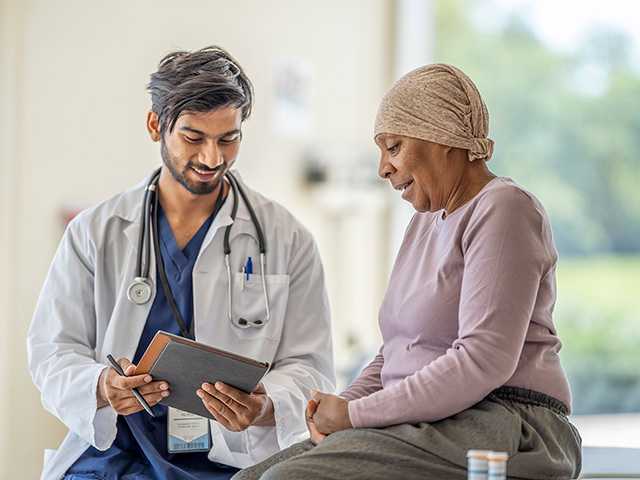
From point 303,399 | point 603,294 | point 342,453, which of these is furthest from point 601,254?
point 342,453

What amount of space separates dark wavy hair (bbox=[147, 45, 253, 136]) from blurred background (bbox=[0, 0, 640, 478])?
130 centimetres

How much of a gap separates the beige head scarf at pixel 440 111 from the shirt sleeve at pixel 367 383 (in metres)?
0.45

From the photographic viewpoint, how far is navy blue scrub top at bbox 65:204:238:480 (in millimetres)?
2297

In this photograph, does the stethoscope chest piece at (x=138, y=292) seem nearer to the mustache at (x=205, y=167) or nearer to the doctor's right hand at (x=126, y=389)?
the doctor's right hand at (x=126, y=389)

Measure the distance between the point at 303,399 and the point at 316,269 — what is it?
0.32m

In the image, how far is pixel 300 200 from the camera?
575 cm

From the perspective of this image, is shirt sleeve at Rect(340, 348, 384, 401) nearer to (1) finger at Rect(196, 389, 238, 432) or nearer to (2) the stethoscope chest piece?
(1) finger at Rect(196, 389, 238, 432)

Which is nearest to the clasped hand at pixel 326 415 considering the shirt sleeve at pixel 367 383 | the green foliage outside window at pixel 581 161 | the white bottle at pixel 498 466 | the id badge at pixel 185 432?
the shirt sleeve at pixel 367 383

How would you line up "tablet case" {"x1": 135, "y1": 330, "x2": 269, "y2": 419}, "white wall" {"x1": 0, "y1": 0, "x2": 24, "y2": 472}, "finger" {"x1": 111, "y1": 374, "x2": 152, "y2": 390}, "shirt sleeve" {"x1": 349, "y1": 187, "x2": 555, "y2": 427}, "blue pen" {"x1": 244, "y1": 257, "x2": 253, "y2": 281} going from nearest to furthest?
1. "shirt sleeve" {"x1": 349, "y1": 187, "x2": 555, "y2": 427}
2. "tablet case" {"x1": 135, "y1": 330, "x2": 269, "y2": 419}
3. "finger" {"x1": 111, "y1": 374, "x2": 152, "y2": 390}
4. "blue pen" {"x1": 244, "y1": 257, "x2": 253, "y2": 281}
5. "white wall" {"x1": 0, "y1": 0, "x2": 24, "y2": 472}

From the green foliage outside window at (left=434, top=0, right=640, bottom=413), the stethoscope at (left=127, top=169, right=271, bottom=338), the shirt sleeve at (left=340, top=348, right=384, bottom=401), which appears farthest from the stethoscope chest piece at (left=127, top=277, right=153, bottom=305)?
the green foliage outside window at (left=434, top=0, right=640, bottom=413)

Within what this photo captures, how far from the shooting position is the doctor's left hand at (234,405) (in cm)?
212

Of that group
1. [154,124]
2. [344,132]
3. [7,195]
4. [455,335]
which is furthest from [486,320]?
[344,132]

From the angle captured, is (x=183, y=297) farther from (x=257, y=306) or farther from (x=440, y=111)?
(x=440, y=111)

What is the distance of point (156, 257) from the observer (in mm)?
2404
